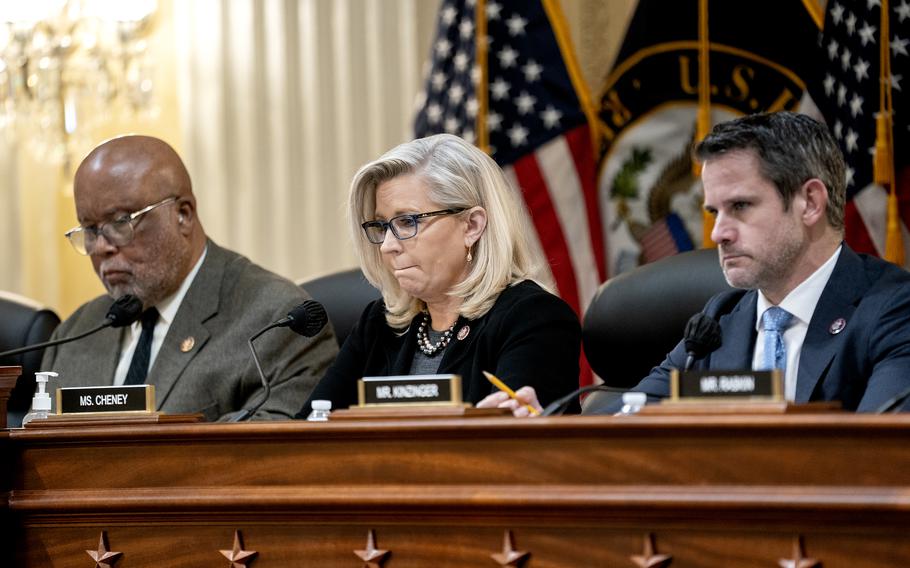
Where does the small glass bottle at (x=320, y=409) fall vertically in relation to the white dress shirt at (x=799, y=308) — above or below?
below

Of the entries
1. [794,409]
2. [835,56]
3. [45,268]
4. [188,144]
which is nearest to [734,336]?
[794,409]

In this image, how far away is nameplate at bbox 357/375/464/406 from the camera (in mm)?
2068

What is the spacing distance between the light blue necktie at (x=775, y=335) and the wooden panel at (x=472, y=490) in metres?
0.92

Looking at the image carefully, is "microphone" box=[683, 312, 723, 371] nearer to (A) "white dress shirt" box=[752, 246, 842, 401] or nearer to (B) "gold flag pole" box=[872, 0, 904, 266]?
(A) "white dress shirt" box=[752, 246, 842, 401]

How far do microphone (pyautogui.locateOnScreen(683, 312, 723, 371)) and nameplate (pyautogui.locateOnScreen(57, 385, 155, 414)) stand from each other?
90 cm

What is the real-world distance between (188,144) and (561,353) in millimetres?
3428

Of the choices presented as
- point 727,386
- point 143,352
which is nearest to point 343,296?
point 143,352

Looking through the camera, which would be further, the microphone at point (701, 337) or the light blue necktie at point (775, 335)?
the light blue necktie at point (775, 335)

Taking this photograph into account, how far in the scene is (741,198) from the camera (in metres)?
2.71

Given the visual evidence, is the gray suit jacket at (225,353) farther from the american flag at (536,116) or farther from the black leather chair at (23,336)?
the american flag at (536,116)

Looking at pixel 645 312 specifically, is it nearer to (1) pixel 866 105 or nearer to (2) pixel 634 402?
(2) pixel 634 402

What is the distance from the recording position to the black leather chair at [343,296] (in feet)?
12.7

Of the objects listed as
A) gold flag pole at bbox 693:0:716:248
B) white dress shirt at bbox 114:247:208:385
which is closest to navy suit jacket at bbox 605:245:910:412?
white dress shirt at bbox 114:247:208:385

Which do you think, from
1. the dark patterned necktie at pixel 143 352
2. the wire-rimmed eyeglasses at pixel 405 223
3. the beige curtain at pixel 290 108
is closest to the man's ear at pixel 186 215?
the dark patterned necktie at pixel 143 352
